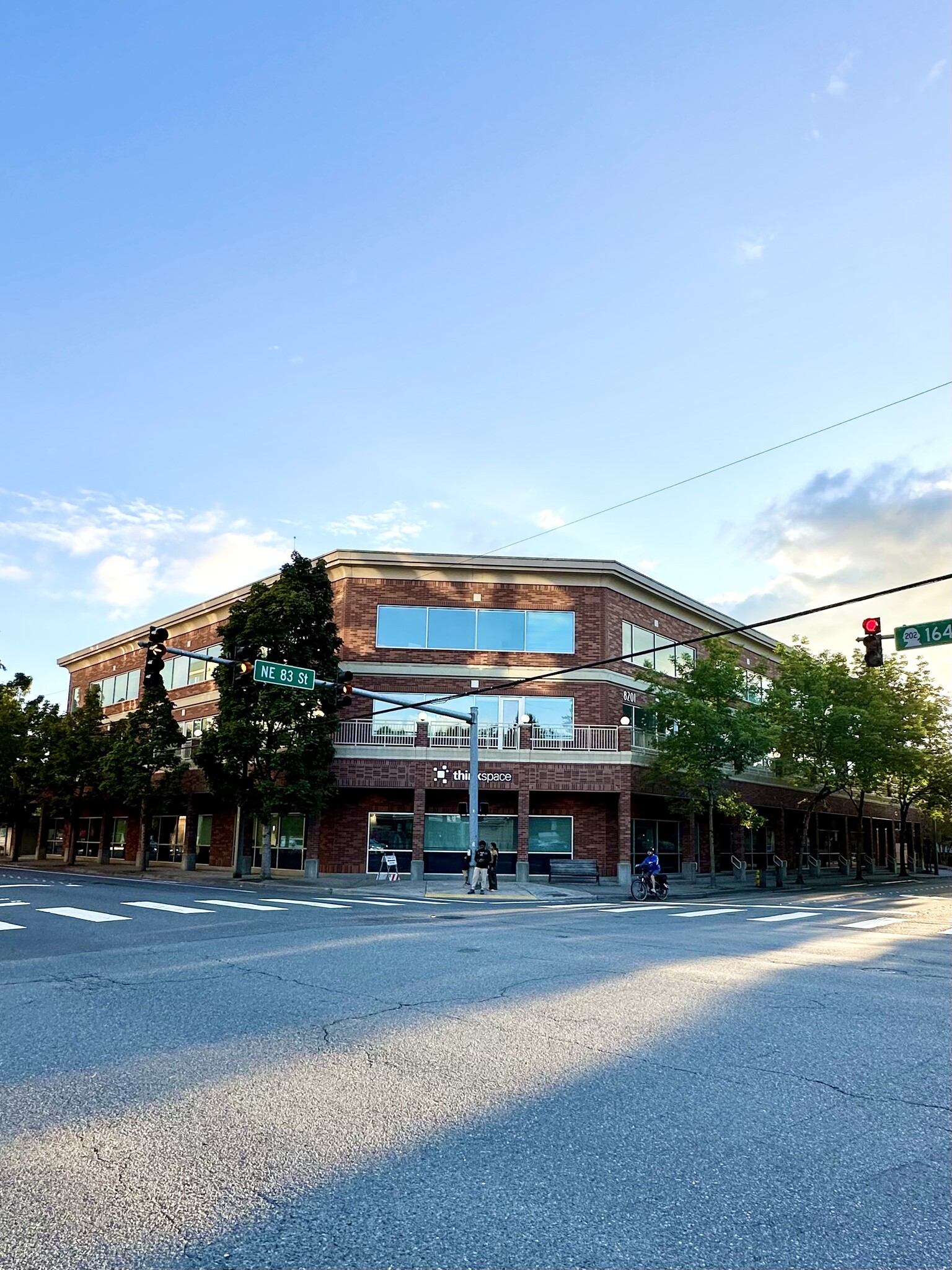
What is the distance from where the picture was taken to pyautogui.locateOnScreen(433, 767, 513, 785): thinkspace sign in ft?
113

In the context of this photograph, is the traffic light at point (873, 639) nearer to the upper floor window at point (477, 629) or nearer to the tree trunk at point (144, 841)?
the upper floor window at point (477, 629)

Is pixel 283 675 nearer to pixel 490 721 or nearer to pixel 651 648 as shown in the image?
pixel 490 721

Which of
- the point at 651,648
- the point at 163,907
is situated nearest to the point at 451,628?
the point at 651,648

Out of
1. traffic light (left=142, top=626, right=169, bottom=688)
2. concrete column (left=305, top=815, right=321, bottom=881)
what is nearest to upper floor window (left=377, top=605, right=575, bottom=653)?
concrete column (left=305, top=815, right=321, bottom=881)

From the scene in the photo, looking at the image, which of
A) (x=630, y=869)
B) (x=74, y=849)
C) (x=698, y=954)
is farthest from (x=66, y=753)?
(x=698, y=954)

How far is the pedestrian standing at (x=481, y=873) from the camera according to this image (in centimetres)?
2917

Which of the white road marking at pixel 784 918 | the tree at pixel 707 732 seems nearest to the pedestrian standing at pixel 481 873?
the tree at pixel 707 732

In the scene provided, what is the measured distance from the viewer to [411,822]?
36.1 m

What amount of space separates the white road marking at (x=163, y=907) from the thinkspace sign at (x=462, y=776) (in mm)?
14740

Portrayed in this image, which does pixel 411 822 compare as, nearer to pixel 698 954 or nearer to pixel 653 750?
pixel 653 750

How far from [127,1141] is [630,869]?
32.4 meters

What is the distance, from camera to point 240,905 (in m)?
20.2

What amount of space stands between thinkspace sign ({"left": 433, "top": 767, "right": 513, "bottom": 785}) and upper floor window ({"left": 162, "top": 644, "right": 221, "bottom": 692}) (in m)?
13.4

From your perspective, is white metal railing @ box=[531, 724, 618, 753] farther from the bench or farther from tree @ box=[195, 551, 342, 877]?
tree @ box=[195, 551, 342, 877]
